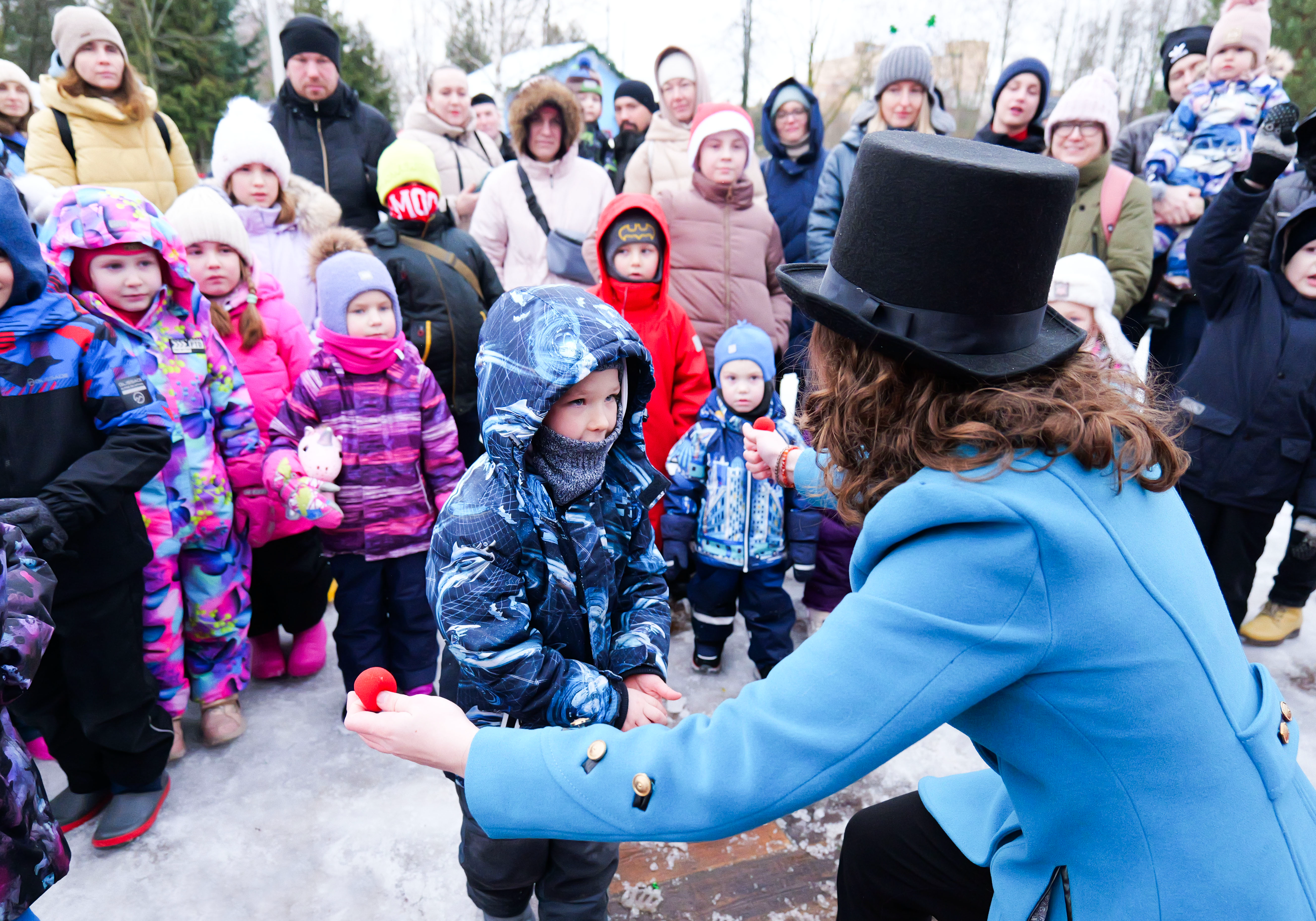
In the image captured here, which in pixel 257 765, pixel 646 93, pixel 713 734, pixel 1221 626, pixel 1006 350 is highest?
pixel 646 93

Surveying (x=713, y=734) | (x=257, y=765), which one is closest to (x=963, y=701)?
(x=713, y=734)

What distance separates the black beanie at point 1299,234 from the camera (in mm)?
3105

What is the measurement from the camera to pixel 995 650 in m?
1.05

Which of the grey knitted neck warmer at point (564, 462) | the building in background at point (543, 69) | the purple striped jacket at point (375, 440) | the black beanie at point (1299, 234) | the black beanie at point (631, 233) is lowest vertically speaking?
the purple striped jacket at point (375, 440)

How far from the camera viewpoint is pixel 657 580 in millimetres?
2125

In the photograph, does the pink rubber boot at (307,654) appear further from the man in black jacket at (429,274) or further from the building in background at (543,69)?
the building in background at (543,69)

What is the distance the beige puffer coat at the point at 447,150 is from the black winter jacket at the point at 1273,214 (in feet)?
15.6

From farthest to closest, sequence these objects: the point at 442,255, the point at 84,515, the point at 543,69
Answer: the point at 543,69, the point at 442,255, the point at 84,515

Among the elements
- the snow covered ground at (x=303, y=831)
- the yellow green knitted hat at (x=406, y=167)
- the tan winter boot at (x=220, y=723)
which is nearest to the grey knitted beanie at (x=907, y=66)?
the yellow green knitted hat at (x=406, y=167)

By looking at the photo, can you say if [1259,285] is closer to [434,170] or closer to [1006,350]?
[1006,350]

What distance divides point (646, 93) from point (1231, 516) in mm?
5482

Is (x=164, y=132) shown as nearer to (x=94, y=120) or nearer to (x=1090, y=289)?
(x=94, y=120)

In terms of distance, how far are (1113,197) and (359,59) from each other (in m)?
18.4

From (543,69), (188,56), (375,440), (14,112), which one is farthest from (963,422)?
(543,69)
